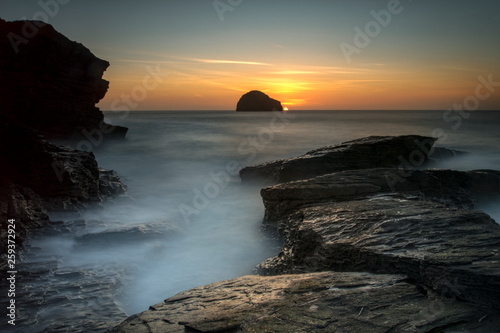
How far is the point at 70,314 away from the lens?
182 inches

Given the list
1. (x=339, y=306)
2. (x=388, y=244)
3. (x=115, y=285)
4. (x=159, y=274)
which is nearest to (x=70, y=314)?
(x=115, y=285)

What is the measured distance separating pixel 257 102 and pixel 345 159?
165 metres

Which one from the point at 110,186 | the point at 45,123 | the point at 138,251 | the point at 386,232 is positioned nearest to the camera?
the point at 386,232

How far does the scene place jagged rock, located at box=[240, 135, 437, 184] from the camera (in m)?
10.8

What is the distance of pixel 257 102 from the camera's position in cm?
17212

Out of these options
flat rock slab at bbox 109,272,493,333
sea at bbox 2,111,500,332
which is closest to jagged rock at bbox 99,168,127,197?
sea at bbox 2,111,500,332

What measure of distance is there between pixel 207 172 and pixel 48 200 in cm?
906

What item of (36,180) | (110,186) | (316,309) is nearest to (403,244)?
(316,309)

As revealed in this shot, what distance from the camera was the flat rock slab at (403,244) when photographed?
3.38 metres

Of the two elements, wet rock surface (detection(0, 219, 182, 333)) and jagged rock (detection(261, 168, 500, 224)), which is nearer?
wet rock surface (detection(0, 219, 182, 333))

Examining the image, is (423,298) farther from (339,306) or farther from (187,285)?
(187,285)

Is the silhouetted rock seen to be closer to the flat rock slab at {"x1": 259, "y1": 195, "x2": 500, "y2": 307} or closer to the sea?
the sea

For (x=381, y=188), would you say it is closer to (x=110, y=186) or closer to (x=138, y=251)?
(x=138, y=251)

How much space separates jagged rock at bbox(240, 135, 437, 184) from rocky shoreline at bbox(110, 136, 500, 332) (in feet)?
12.4
